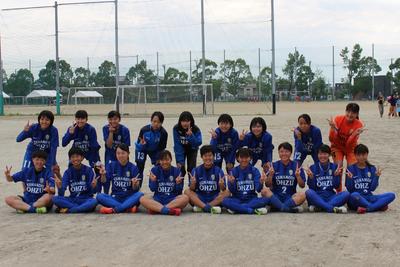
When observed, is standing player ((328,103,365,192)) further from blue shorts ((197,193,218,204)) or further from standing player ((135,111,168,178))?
standing player ((135,111,168,178))

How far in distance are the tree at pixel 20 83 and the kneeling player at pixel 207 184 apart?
198ft

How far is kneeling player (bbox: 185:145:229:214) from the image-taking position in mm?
6793

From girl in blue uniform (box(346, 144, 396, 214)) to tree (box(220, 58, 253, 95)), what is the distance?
166 ft

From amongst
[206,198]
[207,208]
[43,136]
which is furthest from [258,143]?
[43,136]

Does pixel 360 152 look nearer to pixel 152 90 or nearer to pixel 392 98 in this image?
pixel 392 98

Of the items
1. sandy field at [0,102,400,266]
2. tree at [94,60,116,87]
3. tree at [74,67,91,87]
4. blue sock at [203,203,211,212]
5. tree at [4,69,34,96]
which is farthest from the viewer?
tree at [4,69,34,96]

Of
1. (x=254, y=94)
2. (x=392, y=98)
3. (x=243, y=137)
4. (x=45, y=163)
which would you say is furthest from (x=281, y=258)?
(x=254, y=94)

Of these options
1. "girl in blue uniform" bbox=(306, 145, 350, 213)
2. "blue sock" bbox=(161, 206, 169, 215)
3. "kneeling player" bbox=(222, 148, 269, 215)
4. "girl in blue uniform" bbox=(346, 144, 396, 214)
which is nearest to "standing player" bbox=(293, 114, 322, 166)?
"girl in blue uniform" bbox=(306, 145, 350, 213)

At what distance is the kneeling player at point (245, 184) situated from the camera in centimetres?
666

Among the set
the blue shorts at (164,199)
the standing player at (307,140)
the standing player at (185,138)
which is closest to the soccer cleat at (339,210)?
the standing player at (307,140)

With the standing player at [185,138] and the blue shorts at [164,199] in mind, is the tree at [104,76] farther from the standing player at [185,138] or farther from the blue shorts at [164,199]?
the blue shorts at [164,199]

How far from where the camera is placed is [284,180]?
6895 mm

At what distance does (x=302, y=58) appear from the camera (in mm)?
67000

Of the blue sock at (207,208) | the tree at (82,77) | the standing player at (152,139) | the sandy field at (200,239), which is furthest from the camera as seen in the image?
the tree at (82,77)
